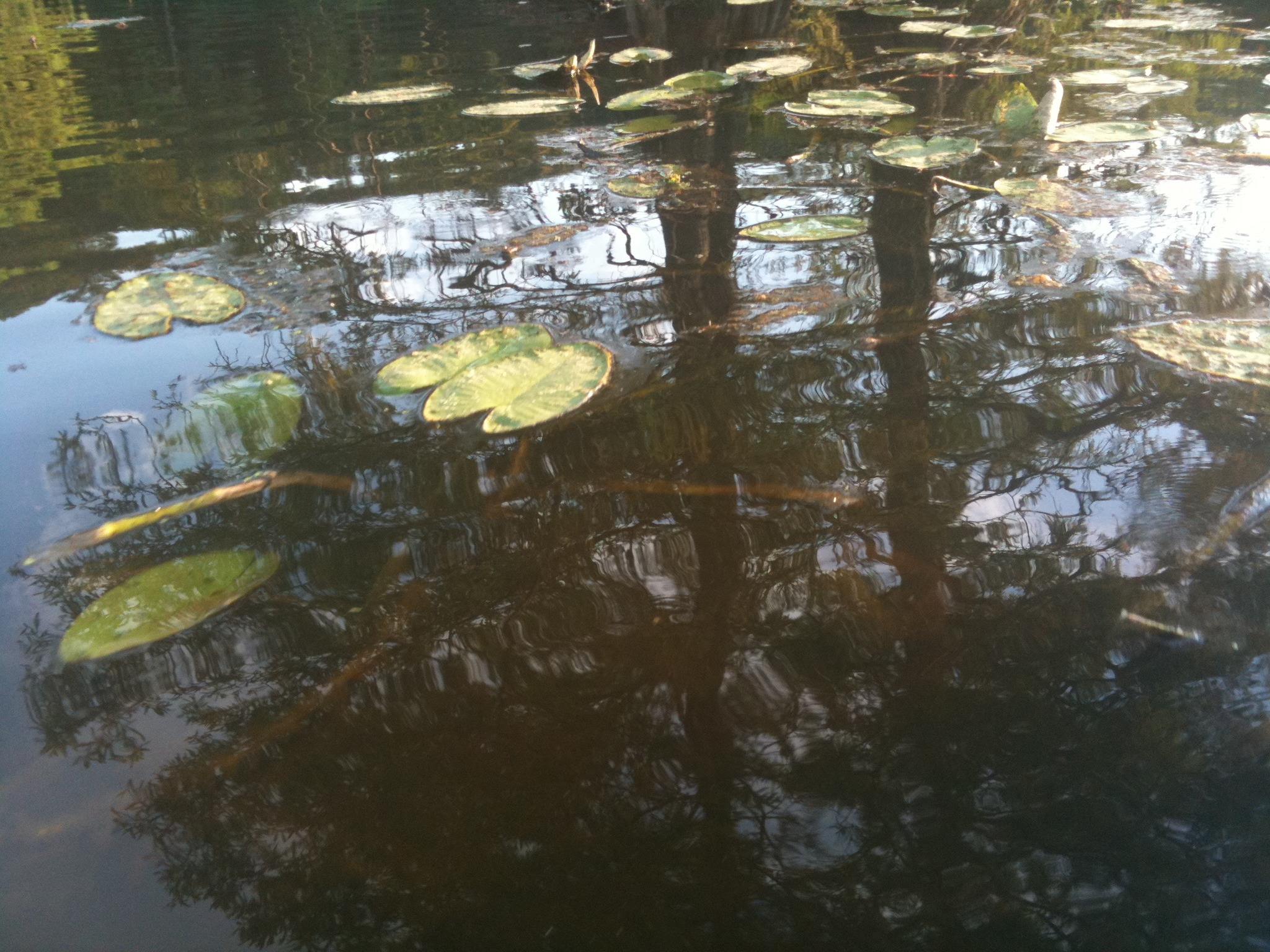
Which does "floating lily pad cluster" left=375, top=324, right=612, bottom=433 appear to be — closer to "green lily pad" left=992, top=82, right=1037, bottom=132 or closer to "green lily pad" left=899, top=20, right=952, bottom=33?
"green lily pad" left=992, top=82, right=1037, bottom=132

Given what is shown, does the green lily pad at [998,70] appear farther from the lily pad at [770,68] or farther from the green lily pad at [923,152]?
the green lily pad at [923,152]

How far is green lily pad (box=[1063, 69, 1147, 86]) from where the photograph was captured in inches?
125

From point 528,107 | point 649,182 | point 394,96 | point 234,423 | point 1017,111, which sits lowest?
point 234,423

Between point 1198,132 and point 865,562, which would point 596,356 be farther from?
point 1198,132

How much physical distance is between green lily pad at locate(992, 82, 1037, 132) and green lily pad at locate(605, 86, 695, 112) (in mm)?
1173

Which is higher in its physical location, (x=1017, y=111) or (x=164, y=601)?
(x=1017, y=111)

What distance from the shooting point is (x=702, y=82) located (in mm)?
3338

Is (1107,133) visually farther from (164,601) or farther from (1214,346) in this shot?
(164,601)

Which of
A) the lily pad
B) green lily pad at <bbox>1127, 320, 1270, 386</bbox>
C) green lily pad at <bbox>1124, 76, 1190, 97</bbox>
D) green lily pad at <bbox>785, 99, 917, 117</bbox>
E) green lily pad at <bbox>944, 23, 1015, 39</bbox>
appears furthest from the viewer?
green lily pad at <bbox>944, 23, 1015, 39</bbox>

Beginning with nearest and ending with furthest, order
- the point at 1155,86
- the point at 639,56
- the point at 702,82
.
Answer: the point at 1155,86, the point at 702,82, the point at 639,56

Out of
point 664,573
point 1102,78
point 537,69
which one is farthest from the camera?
point 537,69

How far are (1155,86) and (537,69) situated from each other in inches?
103

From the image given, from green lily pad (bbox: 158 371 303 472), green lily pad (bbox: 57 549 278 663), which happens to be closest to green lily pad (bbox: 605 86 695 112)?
green lily pad (bbox: 158 371 303 472)

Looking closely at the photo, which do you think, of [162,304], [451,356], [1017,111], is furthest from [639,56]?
[451,356]
